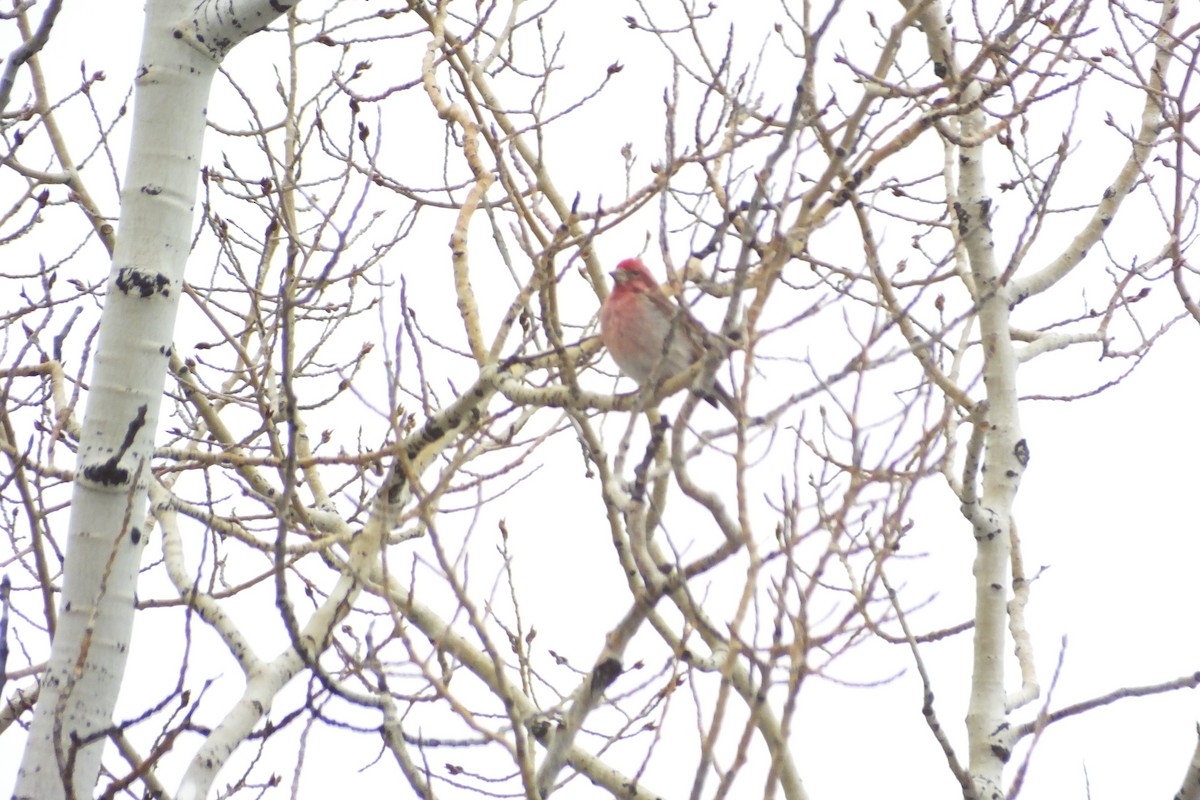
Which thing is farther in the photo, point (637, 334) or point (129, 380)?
point (637, 334)

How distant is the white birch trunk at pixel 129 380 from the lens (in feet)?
10.0

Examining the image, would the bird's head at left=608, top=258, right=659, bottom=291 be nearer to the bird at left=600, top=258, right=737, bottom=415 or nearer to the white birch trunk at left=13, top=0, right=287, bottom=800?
the bird at left=600, top=258, right=737, bottom=415

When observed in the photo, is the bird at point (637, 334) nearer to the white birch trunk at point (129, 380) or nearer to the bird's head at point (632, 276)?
the bird's head at point (632, 276)

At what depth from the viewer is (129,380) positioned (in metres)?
3.22

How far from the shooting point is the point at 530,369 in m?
3.77

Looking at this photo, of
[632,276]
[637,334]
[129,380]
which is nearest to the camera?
[129,380]

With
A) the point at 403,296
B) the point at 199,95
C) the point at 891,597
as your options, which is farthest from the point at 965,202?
the point at 199,95

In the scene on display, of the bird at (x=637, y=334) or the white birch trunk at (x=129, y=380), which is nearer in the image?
the white birch trunk at (x=129, y=380)

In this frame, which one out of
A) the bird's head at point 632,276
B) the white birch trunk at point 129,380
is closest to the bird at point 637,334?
the bird's head at point 632,276

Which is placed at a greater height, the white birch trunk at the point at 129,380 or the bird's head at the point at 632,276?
the bird's head at the point at 632,276

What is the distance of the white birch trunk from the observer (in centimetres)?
306

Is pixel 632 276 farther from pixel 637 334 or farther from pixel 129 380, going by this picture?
pixel 129 380

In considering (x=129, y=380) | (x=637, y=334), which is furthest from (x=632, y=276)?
(x=129, y=380)

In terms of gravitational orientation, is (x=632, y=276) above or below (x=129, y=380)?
above
